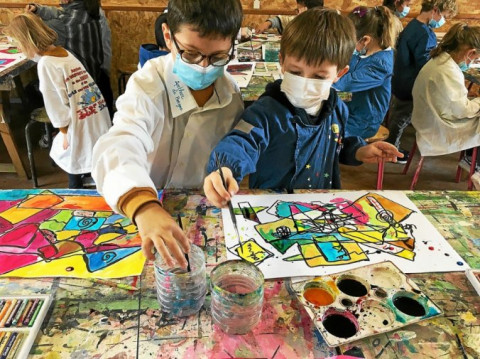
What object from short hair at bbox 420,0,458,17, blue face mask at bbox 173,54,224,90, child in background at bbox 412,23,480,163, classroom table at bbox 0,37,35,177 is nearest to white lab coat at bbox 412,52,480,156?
child in background at bbox 412,23,480,163

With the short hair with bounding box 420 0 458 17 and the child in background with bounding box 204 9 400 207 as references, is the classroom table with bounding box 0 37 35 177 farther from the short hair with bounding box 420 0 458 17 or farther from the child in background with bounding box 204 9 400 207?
the short hair with bounding box 420 0 458 17

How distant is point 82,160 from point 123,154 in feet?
4.99

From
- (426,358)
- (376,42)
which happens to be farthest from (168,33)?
(376,42)

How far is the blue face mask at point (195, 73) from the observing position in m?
1.13

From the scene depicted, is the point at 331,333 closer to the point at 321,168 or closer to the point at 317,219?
the point at 317,219

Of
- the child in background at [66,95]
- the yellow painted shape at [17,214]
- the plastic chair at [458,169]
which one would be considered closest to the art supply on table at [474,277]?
the yellow painted shape at [17,214]

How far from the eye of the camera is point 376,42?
8.07 ft

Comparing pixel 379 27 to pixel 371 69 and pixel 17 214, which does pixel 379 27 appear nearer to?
pixel 371 69

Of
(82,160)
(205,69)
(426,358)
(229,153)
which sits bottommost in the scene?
(82,160)

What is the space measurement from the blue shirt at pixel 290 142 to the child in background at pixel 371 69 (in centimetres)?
110

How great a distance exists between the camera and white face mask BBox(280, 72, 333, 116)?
117 cm

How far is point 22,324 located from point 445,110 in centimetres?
254

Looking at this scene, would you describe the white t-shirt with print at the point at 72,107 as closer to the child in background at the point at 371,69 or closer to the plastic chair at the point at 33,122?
the plastic chair at the point at 33,122

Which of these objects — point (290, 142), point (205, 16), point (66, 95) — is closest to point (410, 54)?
point (290, 142)
